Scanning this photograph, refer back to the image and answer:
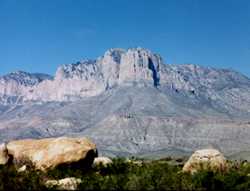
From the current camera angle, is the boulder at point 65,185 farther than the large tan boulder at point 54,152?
No

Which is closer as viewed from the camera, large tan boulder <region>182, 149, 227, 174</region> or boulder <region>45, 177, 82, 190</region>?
boulder <region>45, 177, 82, 190</region>

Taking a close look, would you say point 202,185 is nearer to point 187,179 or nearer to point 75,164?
point 187,179

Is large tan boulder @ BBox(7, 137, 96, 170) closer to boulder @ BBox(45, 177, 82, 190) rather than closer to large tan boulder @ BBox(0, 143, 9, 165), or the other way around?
large tan boulder @ BBox(0, 143, 9, 165)

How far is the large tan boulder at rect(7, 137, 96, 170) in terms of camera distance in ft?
138

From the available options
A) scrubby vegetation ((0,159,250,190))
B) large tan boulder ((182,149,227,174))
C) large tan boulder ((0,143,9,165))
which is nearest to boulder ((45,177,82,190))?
scrubby vegetation ((0,159,250,190))

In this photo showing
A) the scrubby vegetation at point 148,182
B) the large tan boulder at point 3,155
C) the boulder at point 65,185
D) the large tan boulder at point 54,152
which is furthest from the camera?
the large tan boulder at point 3,155

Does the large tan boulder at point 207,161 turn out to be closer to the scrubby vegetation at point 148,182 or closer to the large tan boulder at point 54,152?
the scrubby vegetation at point 148,182

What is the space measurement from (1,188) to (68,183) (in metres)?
4.61

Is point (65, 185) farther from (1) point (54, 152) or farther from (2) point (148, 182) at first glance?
(1) point (54, 152)

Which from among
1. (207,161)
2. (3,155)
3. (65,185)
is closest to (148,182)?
(65,185)

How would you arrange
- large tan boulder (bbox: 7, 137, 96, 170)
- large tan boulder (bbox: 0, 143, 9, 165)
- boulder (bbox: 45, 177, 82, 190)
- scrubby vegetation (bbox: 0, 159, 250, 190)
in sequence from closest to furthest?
scrubby vegetation (bbox: 0, 159, 250, 190), boulder (bbox: 45, 177, 82, 190), large tan boulder (bbox: 7, 137, 96, 170), large tan boulder (bbox: 0, 143, 9, 165)

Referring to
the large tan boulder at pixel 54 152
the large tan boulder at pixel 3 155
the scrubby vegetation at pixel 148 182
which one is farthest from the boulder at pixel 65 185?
the large tan boulder at pixel 3 155

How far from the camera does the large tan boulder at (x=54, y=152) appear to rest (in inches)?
1654

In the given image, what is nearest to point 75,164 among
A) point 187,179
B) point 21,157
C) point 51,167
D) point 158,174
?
point 51,167
